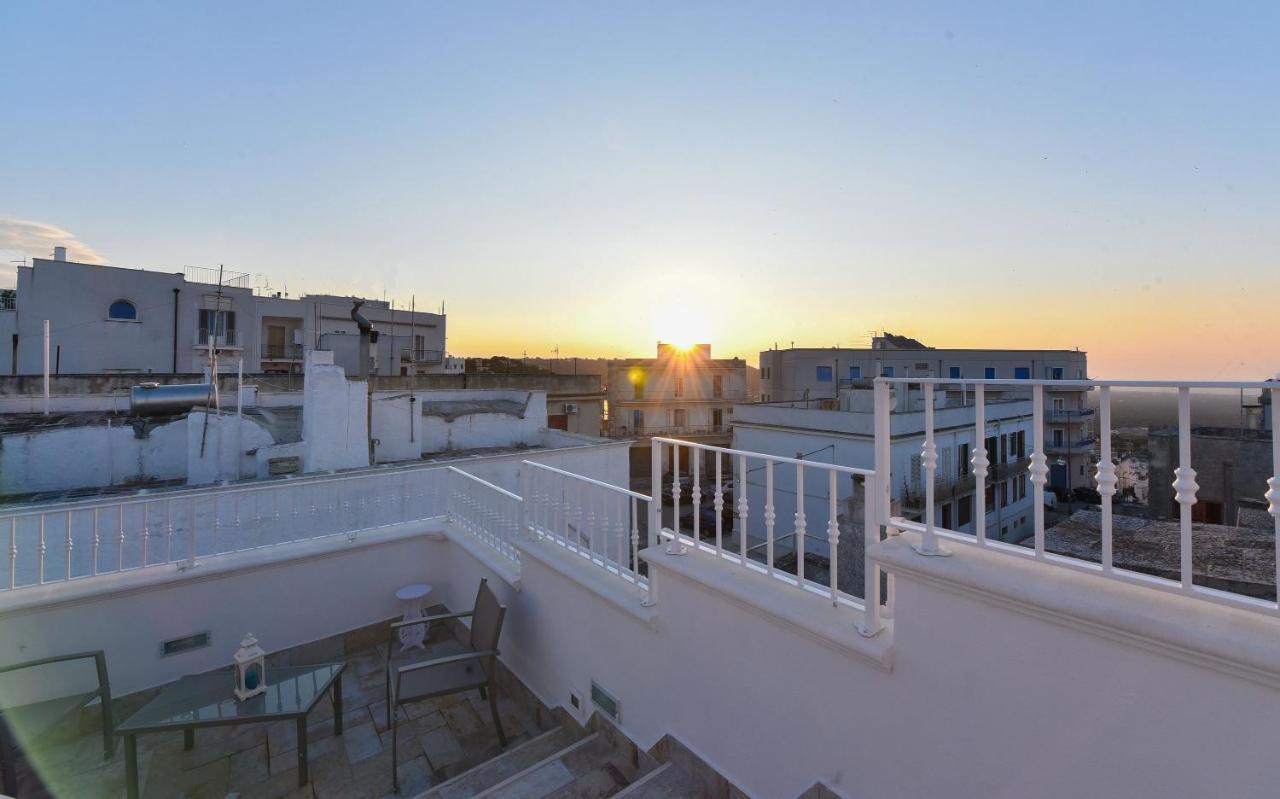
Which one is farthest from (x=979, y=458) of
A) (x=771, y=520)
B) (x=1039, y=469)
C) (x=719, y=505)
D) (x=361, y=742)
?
(x=361, y=742)

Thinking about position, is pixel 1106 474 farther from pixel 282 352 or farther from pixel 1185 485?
pixel 282 352

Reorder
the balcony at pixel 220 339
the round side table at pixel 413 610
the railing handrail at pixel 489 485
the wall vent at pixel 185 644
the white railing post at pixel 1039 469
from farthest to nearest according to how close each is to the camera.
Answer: the balcony at pixel 220 339 → the round side table at pixel 413 610 → the railing handrail at pixel 489 485 → the wall vent at pixel 185 644 → the white railing post at pixel 1039 469

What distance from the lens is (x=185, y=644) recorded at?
4012mm

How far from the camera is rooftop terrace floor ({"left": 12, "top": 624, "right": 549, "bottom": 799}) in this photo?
2973 millimetres

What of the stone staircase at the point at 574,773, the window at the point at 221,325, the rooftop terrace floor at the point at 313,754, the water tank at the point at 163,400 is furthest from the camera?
the window at the point at 221,325

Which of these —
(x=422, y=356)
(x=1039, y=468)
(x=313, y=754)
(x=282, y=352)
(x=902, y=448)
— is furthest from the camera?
(x=422, y=356)

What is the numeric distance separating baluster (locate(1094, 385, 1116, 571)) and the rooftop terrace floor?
10.9 ft

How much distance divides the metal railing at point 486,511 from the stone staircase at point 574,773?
53.1 inches

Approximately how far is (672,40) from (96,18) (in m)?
5.11

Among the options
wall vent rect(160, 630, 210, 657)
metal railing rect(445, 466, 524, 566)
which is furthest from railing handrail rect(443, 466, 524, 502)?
wall vent rect(160, 630, 210, 657)

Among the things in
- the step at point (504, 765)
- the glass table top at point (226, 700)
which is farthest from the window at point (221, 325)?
the step at point (504, 765)

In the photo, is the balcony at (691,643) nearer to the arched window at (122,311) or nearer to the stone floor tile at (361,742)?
the stone floor tile at (361,742)

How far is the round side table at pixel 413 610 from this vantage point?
443cm

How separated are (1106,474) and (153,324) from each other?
30.8m
